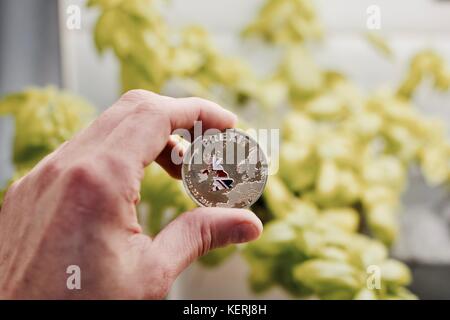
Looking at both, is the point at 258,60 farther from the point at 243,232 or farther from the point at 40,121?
the point at 243,232

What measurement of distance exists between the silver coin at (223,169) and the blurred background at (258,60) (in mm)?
247

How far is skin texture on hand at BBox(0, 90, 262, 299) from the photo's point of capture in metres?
0.40

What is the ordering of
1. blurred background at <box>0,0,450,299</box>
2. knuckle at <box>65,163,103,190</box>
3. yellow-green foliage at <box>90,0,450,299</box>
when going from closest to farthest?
knuckle at <box>65,163,103,190</box>
yellow-green foliage at <box>90,0,450,299</box>
blurred background at <box>0,0,450,299</box>

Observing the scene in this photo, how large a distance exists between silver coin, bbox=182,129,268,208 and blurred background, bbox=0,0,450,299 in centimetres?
25

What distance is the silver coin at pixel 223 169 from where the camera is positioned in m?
0.48

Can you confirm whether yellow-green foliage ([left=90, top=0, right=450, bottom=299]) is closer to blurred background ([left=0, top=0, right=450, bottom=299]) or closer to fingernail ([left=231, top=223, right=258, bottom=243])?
blurred background ([left=0, top=0, right=450, bottom=299])

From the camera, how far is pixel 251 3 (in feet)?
3.56

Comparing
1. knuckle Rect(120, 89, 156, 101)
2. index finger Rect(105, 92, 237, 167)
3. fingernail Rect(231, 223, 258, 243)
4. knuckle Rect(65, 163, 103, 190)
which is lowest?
fingernail Rect(231, 223, 258, 243)

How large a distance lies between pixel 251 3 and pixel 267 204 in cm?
49

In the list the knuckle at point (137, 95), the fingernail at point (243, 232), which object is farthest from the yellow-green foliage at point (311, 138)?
the knuckle at point (137, 95)

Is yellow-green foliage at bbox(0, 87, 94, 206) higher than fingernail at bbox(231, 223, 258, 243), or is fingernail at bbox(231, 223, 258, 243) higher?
yellow-green foliage at bbox(0, 87, 94, 206)

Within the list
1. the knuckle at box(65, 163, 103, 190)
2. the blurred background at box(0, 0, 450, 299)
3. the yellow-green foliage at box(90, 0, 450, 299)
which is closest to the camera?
the knuckle at box(65, 163, 103, 190)

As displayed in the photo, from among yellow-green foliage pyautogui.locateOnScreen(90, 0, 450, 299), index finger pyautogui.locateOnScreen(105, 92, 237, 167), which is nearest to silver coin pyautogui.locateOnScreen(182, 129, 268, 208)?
index finger pyautogui.locateOnScreen(105, 92, 237, 167)

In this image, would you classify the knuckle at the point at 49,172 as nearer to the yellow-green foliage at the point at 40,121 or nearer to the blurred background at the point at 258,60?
the yellow-green foliage at the point at 40,121
